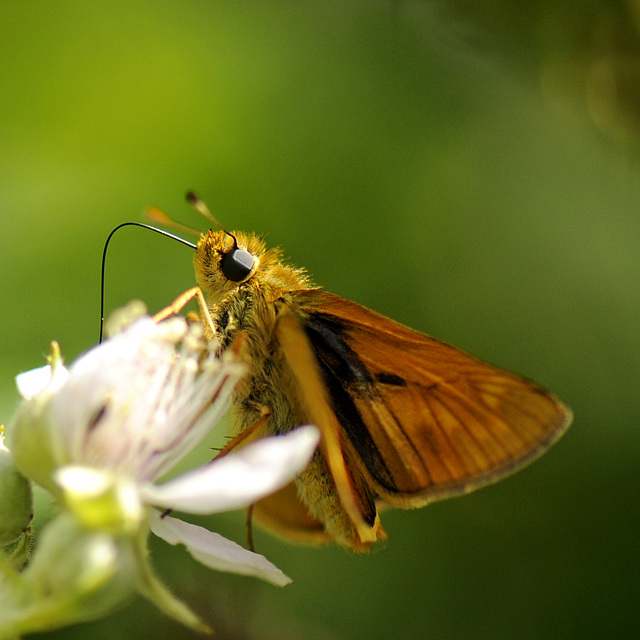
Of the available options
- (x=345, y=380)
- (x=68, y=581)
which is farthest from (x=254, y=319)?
(x=68, y=581)

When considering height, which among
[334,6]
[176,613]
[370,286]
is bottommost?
[176,613]

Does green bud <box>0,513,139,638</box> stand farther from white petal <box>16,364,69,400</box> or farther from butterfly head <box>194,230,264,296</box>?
butterfly head <box>194,230,264,296</box>

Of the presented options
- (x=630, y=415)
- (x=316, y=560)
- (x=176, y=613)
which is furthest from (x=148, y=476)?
(x=630, y=415)

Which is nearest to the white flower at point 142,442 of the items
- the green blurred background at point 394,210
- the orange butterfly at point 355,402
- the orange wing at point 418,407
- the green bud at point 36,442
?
the green bud at point 36,442

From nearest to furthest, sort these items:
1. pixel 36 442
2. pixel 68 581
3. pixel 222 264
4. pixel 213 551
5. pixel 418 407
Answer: pixel 68 581 → pixel 36 442 → pixel 213 551 → pixel 418 407 → pixel 222 264

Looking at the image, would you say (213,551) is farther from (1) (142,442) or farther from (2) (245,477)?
(2) (245,477)

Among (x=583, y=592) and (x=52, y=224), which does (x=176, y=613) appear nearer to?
(x=52, y=224)

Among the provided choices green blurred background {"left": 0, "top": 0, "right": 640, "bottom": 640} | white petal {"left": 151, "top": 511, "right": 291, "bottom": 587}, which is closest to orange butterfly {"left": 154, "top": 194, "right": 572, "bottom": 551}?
white petal {"left": 151, "top": 511, "right": 291, "bottom": 587}
